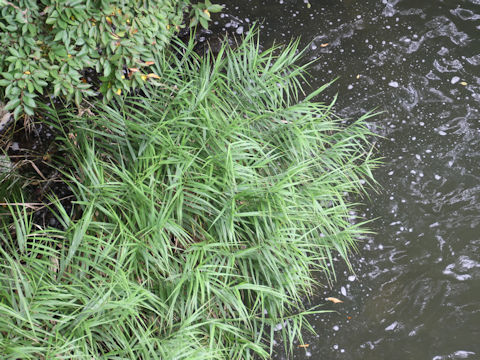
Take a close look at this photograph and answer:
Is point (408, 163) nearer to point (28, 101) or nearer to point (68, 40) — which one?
point (68, 40)

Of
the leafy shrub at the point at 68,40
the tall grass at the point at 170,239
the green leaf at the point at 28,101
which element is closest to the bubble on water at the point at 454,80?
the tall grass at the point at 170,239

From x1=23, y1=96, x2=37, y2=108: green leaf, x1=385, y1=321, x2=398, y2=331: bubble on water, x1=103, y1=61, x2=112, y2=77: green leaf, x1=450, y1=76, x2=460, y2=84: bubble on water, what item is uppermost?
x1=450, y1=76, x2=460, y2=84: bubble on water

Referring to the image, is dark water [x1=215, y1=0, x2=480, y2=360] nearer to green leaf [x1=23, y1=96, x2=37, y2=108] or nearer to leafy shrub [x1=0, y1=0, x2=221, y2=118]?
leafy shrub [x1=0, y1=0, x2=221, y2=118]

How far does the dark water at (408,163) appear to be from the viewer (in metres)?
3.15

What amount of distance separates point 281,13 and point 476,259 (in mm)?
2450

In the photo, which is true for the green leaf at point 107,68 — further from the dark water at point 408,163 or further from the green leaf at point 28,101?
the dark water at point 408,163

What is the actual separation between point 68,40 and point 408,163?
2.44m

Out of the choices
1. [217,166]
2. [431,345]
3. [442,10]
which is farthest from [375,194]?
[442,10]

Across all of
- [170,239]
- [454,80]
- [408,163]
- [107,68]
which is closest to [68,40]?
[107,68]

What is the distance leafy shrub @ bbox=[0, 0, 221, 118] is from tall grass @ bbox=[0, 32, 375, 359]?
249 mm

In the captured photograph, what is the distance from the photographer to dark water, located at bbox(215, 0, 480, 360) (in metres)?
3.15

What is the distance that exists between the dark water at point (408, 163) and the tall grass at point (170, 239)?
44cm

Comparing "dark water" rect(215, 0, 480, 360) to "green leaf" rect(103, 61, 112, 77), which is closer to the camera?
"green leaf" rect(103, 61, 112, 77)

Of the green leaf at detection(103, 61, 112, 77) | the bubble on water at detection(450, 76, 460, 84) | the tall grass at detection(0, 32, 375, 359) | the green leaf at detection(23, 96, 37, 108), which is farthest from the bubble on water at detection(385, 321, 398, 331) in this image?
the green leaf at detection(23, 96, 37, 108)
